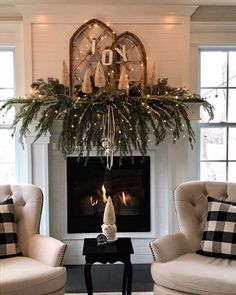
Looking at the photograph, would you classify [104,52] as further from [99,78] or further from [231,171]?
[231,171]

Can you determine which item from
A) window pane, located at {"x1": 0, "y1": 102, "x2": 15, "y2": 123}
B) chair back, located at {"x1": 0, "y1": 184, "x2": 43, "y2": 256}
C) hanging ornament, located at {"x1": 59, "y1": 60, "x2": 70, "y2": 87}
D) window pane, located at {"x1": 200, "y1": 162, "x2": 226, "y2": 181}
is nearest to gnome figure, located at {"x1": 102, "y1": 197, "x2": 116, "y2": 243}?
chair back, located at {"x1": 0, "y1": 184, "x2": 43, "y2": 256}

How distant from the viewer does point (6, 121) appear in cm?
434

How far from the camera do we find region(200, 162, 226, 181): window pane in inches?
176

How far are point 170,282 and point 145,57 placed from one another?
218cm

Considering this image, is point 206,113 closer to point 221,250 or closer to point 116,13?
point 116,13

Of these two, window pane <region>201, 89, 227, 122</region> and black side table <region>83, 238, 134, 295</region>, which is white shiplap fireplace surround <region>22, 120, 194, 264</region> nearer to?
window pane <region>201, 89, 227, 122</region>

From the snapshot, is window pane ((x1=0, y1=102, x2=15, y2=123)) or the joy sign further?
window pane ((x1=0, y1=102, x2=15, y2=123))

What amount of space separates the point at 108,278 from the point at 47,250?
1012 millimetres

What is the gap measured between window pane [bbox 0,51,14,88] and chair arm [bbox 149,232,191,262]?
7.60 ft

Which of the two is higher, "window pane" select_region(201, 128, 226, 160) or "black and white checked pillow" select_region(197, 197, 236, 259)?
"window pane" select_region(201, 128, 226, 160)

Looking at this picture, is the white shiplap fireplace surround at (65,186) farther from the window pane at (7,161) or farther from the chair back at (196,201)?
the chair back at (196,201)

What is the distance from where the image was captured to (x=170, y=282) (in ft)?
9.08

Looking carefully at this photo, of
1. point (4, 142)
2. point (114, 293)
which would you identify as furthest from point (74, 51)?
point (114, 293)

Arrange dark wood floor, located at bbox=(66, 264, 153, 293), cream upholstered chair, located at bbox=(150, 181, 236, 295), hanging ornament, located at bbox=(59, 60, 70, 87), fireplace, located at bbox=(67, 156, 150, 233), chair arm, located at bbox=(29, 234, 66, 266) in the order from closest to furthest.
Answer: cream upholstered chair, located at bbox=(150, 181, 236, 295) → chair arm, located at bbox=(29, 234, 66, 266) → dark wood floor, located at bbox=(66, 264, 153, 293) → hanging ornament, located at bbox=(59, 60, 70, 87) → fireplace, located at bbox=(67, 156, 150, 233)
